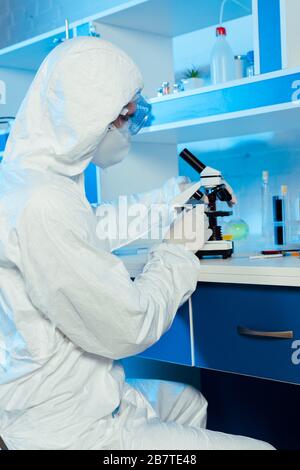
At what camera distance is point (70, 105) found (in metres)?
1.20

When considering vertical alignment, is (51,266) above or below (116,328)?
above

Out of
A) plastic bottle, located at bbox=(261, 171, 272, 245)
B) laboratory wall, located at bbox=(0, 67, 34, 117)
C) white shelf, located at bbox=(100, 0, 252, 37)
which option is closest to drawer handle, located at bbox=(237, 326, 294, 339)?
plastic bottle, located at bbox=(261, 171, 272, 245)

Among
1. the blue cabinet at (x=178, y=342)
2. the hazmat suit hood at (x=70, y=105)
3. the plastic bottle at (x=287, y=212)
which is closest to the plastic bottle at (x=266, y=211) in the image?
the plastic bottle at (x=287, y=212)

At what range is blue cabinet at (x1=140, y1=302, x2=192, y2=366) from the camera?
4.93 ft

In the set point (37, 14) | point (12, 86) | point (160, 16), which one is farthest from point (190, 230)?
point (37, 14)

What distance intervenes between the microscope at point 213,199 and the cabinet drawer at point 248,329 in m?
0.17

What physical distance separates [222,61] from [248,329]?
99 centimetres

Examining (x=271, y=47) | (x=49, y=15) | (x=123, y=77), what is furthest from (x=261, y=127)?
(x=49, y=15)

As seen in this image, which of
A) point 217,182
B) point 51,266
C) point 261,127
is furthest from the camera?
point 261,127

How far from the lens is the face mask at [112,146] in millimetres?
1355

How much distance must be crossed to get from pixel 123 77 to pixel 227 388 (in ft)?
4.14

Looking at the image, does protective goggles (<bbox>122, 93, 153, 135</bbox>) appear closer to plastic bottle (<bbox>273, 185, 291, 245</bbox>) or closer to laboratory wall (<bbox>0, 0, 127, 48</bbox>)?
plastic bottle (<bbox>273, 185, 291, 245</bbox>)

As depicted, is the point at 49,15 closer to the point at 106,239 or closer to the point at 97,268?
the point at 106,239

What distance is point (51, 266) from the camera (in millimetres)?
1082
